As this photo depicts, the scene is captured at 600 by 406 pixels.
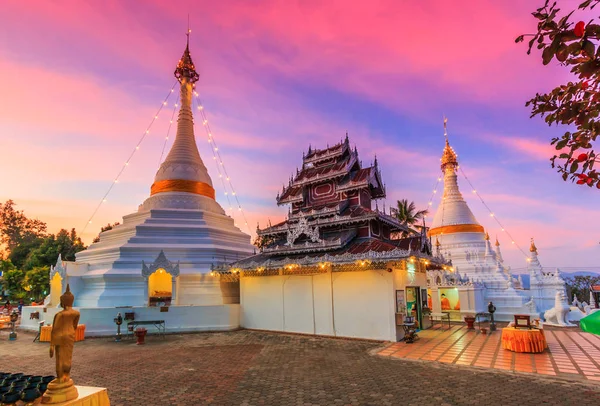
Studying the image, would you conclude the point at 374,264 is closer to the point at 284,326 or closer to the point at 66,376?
the point at 284,326

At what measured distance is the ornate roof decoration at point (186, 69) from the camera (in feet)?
96.2

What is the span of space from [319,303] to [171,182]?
1503 centimetres

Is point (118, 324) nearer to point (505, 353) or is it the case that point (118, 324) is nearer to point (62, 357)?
point (62, 357)

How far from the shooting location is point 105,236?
2389 centimetres

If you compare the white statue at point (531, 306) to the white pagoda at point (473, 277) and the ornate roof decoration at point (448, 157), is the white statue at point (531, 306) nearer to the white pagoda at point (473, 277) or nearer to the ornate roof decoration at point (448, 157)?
the white pagoda at point (473, 277)

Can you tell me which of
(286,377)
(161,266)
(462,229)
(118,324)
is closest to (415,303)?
(286,377)

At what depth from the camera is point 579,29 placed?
8.17 feet

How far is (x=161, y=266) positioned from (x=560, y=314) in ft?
73.7

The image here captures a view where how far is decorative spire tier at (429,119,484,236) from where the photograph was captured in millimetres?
32250

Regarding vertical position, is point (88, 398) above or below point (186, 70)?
below

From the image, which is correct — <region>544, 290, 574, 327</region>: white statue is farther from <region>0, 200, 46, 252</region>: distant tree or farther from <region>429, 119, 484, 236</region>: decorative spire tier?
<region>0, 200, 46, 252</region>: distant tree

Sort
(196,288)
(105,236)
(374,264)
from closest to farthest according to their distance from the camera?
(374,264) → (196,288) → (105,236)

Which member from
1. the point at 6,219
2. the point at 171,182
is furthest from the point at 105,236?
the point at 6,219

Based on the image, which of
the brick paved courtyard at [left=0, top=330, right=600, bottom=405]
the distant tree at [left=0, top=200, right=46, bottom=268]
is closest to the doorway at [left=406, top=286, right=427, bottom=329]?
the brick paved courtyard at [left=0, top=330, right=600, bottom=405]
